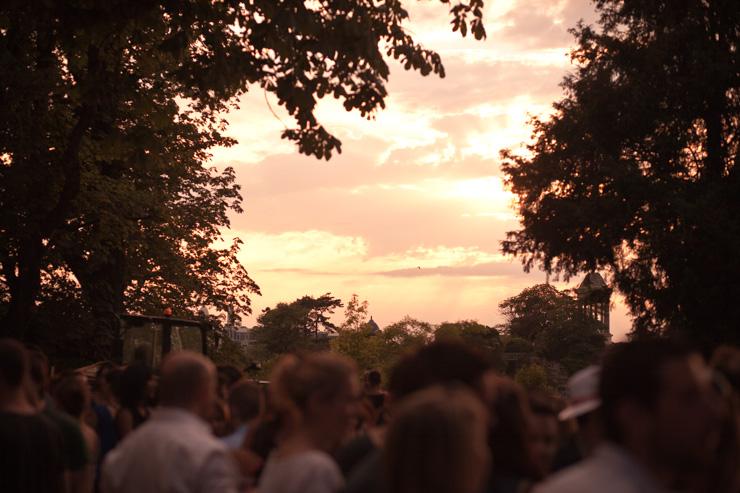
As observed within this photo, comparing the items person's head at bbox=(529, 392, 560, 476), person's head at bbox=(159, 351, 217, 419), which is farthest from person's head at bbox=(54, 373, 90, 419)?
person's head at bbox=(529, 392, 560, 476)

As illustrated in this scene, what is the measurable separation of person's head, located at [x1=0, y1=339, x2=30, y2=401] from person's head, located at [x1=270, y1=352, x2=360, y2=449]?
1.78m

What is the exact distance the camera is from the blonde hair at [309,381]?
14.9ft

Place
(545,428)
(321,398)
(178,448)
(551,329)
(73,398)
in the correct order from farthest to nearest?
(551,329)
(73,398)
(545,428)
(178,448)
(321,398)

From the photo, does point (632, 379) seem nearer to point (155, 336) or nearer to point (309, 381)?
point (309, 381)

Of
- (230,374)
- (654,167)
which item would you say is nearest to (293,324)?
(654,167)

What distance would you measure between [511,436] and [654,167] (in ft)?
93.3

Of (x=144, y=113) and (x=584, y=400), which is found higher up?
(x=144, y=113)

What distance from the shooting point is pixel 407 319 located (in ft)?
427

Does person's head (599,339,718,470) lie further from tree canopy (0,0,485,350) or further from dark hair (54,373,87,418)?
tree canopy (0,0,485,350)

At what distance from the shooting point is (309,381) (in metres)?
4.57

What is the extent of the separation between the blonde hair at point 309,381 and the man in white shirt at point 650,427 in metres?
1.45

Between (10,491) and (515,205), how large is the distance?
3209cm

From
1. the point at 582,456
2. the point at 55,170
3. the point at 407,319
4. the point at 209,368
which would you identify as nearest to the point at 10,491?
the point at 209,368

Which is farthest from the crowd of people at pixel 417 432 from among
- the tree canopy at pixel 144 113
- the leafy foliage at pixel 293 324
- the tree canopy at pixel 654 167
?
the leafy foliage at pixel 293 324
